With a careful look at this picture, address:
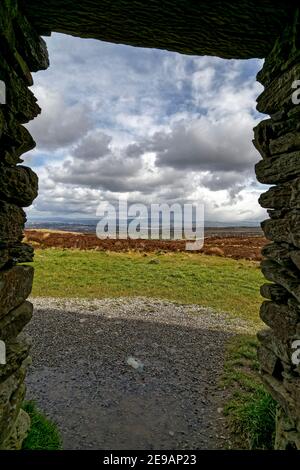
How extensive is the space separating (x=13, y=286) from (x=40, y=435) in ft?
9.59

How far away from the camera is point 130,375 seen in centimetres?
857

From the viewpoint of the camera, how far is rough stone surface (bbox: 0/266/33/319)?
13.4ft

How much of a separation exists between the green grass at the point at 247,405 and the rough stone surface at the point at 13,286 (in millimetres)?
4534

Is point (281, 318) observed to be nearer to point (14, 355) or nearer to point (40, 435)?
point (14, 355)

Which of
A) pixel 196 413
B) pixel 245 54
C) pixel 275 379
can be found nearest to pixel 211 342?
pixel 196 413

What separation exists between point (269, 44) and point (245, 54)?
16.3 inches

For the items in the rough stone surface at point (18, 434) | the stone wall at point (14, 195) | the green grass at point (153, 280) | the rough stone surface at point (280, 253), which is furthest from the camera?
the green grass at point (153, 280)

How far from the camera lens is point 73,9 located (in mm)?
4168

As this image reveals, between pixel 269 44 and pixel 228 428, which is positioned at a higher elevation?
pixel 269 44

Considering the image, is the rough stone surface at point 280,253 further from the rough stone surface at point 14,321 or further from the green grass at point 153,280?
the green grass at point 153,280

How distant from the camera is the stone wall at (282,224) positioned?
4223 mm

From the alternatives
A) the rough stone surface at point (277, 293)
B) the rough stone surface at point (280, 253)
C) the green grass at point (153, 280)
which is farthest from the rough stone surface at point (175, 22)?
the green grass at point (153, 280)

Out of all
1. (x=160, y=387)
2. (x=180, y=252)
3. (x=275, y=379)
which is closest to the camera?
(x=275, y=379)
